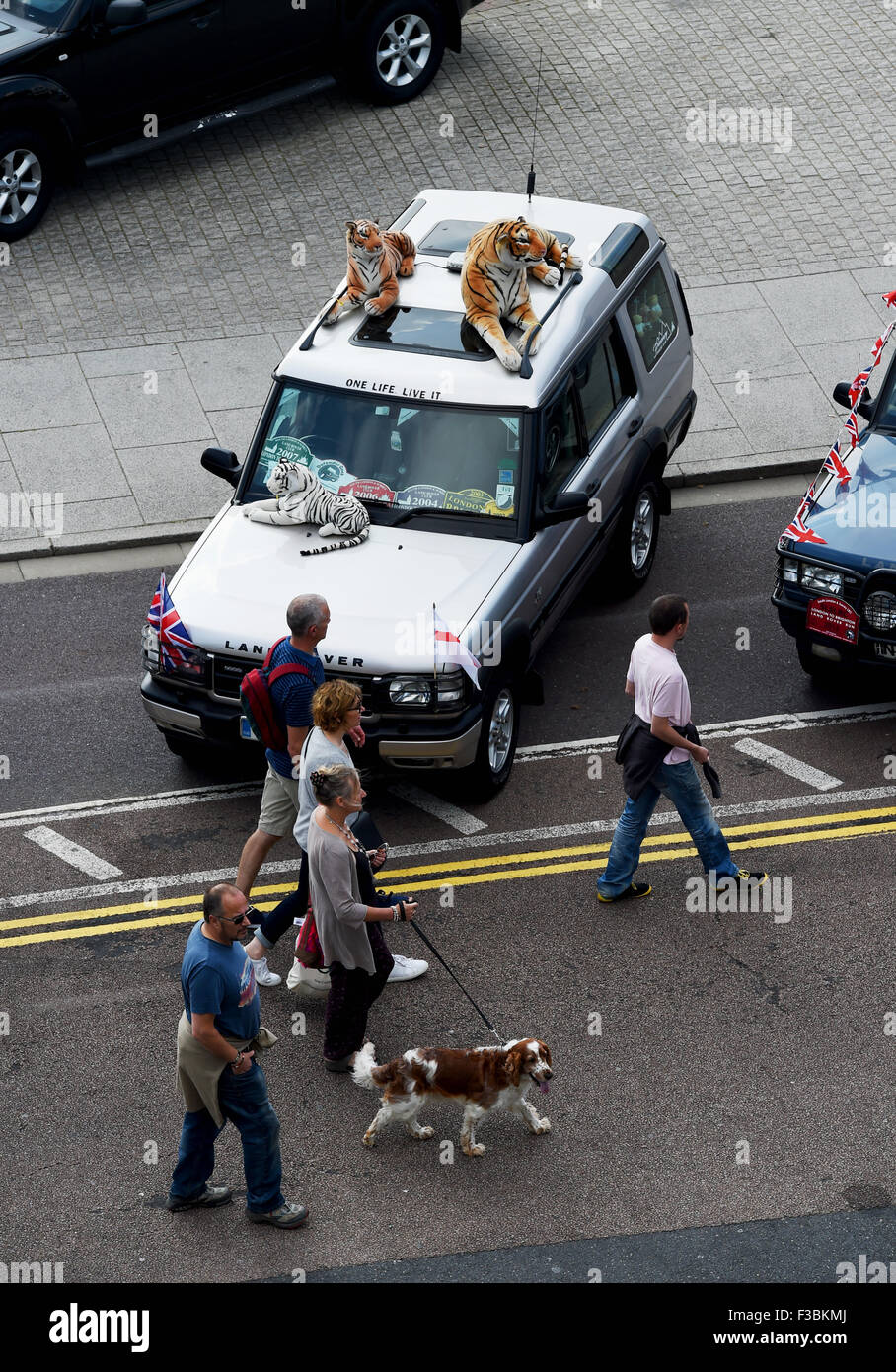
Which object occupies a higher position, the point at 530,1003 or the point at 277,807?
the point at 277,807

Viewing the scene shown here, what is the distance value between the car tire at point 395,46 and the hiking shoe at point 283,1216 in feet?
41.5

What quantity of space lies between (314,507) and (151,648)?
120 cm

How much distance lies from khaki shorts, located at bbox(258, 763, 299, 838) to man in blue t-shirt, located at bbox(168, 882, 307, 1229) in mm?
1857

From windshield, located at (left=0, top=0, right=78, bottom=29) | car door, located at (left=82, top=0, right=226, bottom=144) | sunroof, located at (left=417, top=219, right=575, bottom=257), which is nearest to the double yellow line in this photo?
sunroof, located at (left=417, top=219, right=575, bottom=257)

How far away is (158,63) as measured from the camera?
16156mm

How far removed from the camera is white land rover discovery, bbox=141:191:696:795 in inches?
385

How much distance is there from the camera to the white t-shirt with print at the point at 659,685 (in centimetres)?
882

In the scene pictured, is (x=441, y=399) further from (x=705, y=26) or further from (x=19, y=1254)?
(x=705, y=26)

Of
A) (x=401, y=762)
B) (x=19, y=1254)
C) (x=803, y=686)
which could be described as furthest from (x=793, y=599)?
(x=19, y=1254)

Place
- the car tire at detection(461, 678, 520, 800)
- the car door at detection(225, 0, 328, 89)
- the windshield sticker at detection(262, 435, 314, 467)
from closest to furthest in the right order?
the car tire at detection(461, 678, 520, 800)
the windshield sticker at detection(262, 435, 314, 467)
the car door at detection(225, 0, 328, 89)

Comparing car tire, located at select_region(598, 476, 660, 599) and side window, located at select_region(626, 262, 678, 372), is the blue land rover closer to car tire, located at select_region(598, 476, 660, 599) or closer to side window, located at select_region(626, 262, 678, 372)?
car tire, located at select_region(598, 476, 660, 599)

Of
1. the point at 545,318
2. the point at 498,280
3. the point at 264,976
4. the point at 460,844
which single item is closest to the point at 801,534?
the point at 545,318

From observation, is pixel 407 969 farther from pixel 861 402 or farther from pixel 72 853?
pixel 861 402

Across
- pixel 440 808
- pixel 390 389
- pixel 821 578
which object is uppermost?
pixel 390 389
